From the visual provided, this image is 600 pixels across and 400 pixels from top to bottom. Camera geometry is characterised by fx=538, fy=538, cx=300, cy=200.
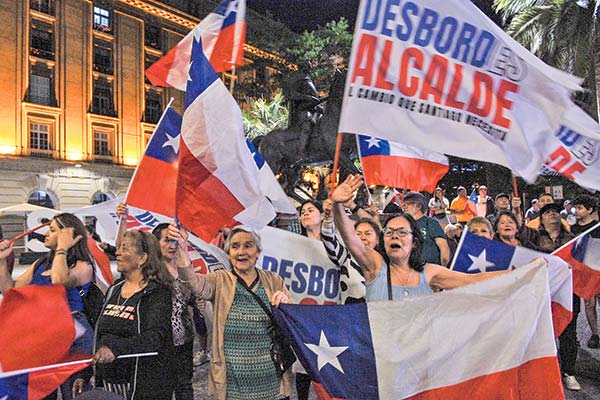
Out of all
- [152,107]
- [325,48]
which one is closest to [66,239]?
[325,48]

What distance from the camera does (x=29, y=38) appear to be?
3105 centimetres

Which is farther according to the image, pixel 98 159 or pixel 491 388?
pixel 98 159

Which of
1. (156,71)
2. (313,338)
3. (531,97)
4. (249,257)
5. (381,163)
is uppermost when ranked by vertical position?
(156,71)

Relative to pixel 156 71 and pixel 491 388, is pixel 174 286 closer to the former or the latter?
pixel 491 388

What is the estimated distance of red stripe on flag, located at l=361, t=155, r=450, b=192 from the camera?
20.2 ft

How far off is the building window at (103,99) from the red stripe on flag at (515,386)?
3513 cm

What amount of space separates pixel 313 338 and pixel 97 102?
35.3 metres

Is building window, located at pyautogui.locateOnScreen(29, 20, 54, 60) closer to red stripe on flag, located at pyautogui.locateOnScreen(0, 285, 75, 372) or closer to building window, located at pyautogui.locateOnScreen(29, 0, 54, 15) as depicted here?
building window, located at pyautogui.locateOnScreen(29, 0, 54, 15)

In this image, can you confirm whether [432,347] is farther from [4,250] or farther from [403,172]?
[403,172]

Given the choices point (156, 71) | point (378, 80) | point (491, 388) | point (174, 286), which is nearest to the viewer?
point (491, 388)

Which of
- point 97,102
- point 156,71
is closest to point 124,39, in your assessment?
point 97,102

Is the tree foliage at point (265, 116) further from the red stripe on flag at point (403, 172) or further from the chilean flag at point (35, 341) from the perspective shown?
the chilean flag at point (35, 341)

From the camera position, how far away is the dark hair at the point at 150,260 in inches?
136

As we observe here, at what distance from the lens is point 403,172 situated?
632cm
